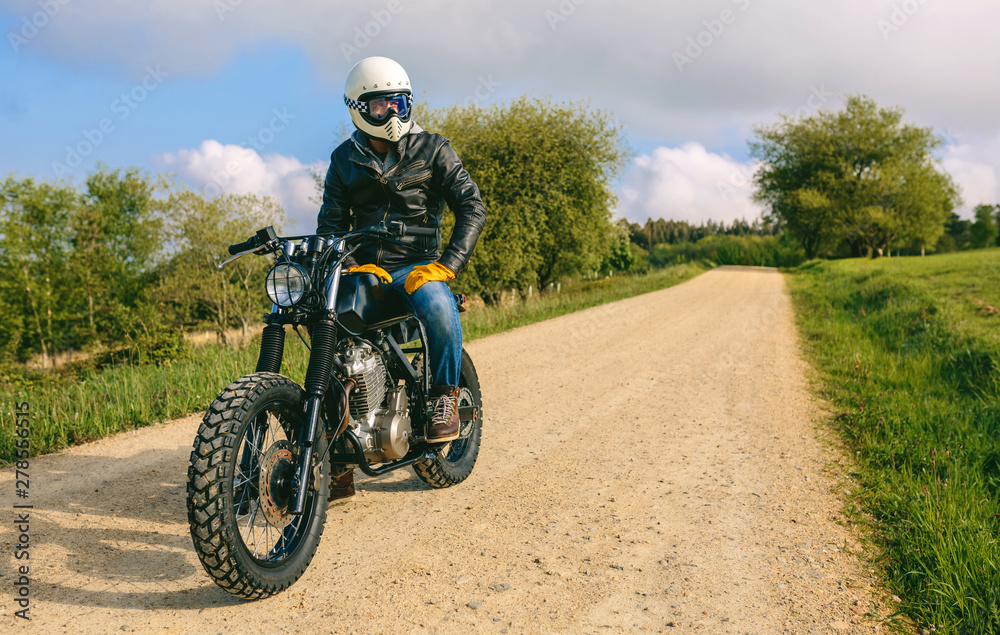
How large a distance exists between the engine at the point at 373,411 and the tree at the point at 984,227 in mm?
102416

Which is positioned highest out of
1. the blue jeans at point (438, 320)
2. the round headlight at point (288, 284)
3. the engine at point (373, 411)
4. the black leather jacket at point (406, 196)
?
the black leather jacket at point (406, 196)

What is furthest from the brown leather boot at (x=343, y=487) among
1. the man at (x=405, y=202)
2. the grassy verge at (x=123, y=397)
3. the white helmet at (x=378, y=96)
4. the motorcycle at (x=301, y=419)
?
the grassy verge at (x=123, y=397)

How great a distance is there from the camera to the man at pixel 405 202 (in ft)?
11.5

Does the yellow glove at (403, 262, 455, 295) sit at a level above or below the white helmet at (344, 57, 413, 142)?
below

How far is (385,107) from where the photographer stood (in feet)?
11.7

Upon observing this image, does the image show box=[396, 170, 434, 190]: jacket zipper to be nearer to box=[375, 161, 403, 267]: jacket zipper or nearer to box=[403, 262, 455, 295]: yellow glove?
box=[375, 161, 403, 267]: jacket zipper

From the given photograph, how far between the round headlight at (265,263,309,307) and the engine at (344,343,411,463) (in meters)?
0.48

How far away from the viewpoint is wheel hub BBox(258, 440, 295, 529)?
262cm

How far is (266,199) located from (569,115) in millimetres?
21620

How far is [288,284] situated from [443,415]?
51.7 inches

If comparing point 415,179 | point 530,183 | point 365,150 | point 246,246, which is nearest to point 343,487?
point 246,246

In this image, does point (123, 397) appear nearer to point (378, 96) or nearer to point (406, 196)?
point (406, 196)

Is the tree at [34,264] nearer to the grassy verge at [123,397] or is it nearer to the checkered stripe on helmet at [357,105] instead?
the grassy verge at [123,397]

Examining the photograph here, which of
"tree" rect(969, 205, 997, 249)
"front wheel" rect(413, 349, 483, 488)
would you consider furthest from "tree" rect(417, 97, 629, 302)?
"tree" rect(969, 205, 997, 249)
